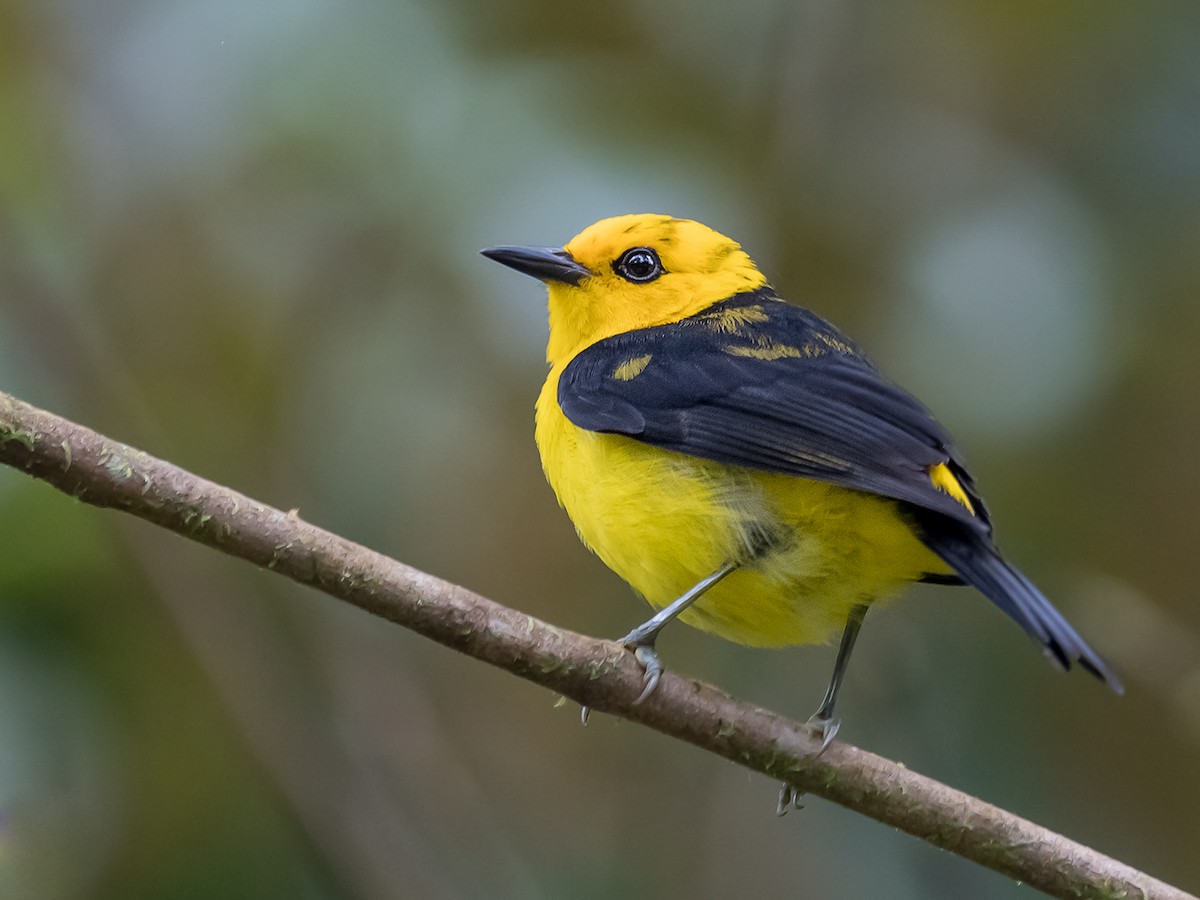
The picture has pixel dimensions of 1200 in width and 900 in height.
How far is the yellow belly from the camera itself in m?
2.94

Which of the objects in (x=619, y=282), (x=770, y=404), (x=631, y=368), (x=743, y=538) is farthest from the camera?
(x=619, y=282)

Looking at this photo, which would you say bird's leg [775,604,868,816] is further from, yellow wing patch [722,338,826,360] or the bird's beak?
the bird's beak

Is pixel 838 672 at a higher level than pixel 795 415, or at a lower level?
lower

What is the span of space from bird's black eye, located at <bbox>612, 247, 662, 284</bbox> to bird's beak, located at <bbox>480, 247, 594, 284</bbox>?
91mm

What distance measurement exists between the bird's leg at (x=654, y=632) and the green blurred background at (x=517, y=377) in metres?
0.78

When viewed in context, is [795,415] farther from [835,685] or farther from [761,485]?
[835,685]

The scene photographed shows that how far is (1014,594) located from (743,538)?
2.02 ft

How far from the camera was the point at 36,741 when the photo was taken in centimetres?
276

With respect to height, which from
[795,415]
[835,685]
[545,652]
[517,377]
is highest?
[795,415]

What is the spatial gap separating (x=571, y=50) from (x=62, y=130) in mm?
1490

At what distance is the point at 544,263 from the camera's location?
3.67 meters

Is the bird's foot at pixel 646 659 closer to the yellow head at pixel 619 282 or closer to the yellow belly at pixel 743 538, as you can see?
the yellow belly at pixel 743 538

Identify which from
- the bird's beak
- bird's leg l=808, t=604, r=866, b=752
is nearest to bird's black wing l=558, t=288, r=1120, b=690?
the bird's beak

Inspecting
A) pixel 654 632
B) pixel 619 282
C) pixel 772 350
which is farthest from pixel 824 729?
pixel 619 282
